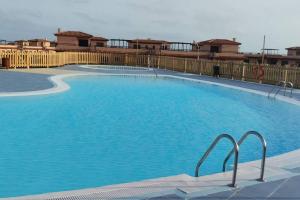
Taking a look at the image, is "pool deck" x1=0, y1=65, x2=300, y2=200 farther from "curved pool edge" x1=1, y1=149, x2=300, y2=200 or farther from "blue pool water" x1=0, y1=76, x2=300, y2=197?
"blue pool water" x1=0, y1=76, x2=300, y2=197

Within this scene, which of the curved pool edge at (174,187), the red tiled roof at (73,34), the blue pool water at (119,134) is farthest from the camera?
the red tiled roof at (73,34)

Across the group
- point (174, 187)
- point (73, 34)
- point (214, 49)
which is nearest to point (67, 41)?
point (73, 34)

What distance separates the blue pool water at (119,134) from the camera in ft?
24.9

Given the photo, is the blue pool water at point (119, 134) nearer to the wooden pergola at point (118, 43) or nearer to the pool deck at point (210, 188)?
the pool deck at point (210, 188)

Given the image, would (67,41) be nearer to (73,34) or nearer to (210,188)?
(73,34)

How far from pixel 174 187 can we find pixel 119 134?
18.9 ft

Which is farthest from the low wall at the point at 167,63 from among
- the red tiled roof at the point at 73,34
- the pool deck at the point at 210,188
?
the pool deck at the point at 210,188

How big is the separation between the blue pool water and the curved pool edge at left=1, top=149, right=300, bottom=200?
1.70 metres

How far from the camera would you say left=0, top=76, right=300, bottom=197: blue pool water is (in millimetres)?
7578

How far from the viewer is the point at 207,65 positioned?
105 ft

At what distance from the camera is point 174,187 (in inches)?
212

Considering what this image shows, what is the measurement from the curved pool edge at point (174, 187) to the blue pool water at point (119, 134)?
1.70 metres

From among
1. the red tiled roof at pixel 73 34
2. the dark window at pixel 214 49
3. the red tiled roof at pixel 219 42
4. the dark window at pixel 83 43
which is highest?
the red tiled roof at pixel 73 34

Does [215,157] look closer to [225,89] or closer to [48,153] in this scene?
[48,153]
